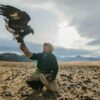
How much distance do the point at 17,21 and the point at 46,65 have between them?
1.99 meters

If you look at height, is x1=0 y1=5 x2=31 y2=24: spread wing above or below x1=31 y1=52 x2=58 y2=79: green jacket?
above

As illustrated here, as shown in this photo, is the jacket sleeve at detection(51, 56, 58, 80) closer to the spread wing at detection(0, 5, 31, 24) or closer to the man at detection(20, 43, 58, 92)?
the man at detection(20, 43, 58, 92)

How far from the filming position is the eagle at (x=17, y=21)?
643 inches

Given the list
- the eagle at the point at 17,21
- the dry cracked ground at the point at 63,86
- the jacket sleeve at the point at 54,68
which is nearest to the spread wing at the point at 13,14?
the eagle at the point at 17,21

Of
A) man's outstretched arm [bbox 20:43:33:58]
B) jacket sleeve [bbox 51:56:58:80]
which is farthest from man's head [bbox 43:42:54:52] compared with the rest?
man's outstretched arm [bbox 20:43:33:58]

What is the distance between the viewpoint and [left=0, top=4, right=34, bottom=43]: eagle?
16.3 meters

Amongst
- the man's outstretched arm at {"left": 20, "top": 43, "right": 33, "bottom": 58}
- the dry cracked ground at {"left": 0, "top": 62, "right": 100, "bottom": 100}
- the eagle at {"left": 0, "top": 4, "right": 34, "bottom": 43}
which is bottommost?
the dry cracked ground at {"left": 0, "top": 62, "right": 100, "bottom": 100}

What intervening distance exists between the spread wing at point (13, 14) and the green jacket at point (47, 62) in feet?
4.54

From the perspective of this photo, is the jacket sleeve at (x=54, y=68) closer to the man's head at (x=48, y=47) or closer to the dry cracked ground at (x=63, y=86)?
the man's head at (x=48, y=47)

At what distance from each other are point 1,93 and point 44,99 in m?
1.98

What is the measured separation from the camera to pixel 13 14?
16469mm

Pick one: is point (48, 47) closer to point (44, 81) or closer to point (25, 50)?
point (25, 50)

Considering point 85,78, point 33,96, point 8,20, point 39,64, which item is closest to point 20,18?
point 8,20

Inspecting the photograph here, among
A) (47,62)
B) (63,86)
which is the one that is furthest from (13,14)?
(63,86)
